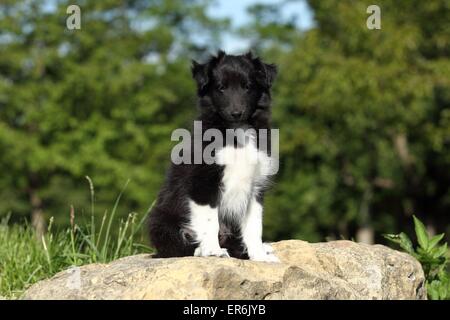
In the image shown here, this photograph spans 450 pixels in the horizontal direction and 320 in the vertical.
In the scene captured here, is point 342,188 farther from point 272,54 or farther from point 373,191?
point 272,54

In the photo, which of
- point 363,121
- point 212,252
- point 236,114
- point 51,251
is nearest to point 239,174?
point 236,114

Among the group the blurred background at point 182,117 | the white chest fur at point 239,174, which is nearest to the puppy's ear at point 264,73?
the white chest fur at point 239,174

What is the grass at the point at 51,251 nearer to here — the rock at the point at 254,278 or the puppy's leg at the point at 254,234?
the rock at the point at 254,278

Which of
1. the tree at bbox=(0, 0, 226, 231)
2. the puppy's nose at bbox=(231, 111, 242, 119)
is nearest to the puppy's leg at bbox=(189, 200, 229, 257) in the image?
the puppy's nose at bbox=(231, 111, 242, 119)

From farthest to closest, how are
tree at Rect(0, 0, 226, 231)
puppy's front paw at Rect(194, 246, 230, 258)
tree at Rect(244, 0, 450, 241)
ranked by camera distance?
tree at Rect(0, 0, 226, 231) → tree at Rect(244, 0, 450, 241) → puppy's front paw at Rect(194, 246, 230, 258)

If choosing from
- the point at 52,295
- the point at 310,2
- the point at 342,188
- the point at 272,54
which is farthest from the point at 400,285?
the point at 272,54

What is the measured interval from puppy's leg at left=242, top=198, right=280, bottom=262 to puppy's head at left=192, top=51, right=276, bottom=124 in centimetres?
75

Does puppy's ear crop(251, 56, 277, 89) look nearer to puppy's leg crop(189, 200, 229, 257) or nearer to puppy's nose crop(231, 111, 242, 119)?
puppy's nose crop(231, 111, 242, 119)

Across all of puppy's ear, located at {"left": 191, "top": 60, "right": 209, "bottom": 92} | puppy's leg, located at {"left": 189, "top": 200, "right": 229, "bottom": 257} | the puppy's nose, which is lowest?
puppy's leg, located at {"left": 189, "top": 200, "right": 229, "bottom": 257}

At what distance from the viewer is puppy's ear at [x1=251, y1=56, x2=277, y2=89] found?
239 inches

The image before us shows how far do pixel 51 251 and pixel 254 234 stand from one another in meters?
2.41

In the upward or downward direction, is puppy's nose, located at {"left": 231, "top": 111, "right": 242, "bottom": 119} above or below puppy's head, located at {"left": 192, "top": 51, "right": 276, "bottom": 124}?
below

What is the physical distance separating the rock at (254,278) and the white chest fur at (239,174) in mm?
642
